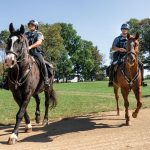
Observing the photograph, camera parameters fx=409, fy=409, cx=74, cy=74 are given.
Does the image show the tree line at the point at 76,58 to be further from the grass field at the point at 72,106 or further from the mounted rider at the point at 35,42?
the mounted rider at the point at 35,42

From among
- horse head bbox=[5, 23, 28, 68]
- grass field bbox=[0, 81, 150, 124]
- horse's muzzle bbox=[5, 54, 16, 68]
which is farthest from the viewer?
grass field bbox=[0, 81, 150, 124]

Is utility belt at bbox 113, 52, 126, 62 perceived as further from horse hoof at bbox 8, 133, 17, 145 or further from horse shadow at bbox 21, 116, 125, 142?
horse hoof at bbox 8, 133, 17, 145

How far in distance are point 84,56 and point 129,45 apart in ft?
332

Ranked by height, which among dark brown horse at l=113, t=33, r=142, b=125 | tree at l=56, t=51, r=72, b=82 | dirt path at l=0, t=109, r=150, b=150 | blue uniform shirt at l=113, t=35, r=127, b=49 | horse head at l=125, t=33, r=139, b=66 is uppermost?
tree at l=56, t=51, r=72, b=82

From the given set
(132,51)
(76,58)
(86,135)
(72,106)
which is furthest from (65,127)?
(76,58)

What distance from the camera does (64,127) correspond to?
522 inches

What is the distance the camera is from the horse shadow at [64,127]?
36.8 ft

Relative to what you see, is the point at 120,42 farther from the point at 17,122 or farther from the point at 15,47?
the point at 17,122

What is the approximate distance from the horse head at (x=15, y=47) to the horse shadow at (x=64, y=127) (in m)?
2.14

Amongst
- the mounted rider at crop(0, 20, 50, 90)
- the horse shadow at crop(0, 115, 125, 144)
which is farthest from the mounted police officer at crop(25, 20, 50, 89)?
the horse shadow at crop(0, 115, 125, 144)

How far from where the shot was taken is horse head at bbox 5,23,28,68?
10250 mm

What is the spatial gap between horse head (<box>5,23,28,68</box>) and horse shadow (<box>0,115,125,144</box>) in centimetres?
214

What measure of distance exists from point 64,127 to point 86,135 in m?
2.04

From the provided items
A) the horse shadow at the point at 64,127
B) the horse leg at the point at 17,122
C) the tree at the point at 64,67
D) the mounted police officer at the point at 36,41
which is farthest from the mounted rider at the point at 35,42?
the tree at the point at 64,67
